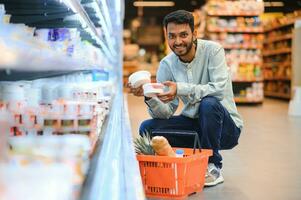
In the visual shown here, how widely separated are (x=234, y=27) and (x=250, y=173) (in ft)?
26.4

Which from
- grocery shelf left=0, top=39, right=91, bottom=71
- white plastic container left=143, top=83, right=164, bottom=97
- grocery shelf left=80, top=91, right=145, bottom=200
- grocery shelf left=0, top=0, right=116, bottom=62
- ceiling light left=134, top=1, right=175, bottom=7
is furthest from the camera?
ceiling light left=134, top=1, right=175, bottom=7

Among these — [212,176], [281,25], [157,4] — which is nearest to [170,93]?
[212,176]

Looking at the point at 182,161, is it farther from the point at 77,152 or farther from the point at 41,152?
the point at 41,152

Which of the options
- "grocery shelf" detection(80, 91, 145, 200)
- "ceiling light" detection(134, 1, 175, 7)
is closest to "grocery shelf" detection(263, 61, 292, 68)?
"ceiling light" detection(134, 1, 175, 7)

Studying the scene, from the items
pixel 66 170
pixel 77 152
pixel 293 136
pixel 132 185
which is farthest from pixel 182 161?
pixel 293 136

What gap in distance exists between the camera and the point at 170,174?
242cm

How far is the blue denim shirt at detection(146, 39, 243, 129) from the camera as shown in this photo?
2818 millimetres

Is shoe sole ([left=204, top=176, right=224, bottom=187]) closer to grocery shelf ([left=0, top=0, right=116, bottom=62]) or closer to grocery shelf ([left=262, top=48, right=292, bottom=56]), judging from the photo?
grocery shelf ([left=0, top=0, right=116, bottom=62])

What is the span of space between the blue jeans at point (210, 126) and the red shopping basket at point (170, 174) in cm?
24

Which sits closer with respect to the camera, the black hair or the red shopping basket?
the red shopping basket

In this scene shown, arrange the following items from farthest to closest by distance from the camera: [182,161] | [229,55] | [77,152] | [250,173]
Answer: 1. [229,55]
2. [250,173]
3. [182,161]
4. [77,152]

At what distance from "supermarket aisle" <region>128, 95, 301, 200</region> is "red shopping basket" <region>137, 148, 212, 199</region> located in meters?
0.10

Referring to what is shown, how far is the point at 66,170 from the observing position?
4.11 ft

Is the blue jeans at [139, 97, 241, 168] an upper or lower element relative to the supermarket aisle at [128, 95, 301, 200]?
upper
